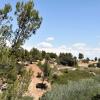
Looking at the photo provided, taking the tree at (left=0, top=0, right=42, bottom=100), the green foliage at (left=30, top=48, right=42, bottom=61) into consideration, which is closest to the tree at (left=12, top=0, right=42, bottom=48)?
the tree at (left=0, top=0, right=42, bottom=100)

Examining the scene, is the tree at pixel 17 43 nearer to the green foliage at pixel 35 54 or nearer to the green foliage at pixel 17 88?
the green foliage at pixel 17 88

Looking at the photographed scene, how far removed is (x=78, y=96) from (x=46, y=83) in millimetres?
29579

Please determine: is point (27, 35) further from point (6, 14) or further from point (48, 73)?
point (48, 73)

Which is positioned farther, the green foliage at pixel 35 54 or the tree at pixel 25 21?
the green foliage at pixel 35 54

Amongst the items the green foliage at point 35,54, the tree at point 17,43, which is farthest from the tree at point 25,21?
the green foliage at point 35,54

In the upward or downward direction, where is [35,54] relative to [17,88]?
upward

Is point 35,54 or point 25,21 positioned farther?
point 35,54

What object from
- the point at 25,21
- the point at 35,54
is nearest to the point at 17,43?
the point at 25,21

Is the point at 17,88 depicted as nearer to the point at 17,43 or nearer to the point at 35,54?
the point at 17,43

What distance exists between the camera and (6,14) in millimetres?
12711

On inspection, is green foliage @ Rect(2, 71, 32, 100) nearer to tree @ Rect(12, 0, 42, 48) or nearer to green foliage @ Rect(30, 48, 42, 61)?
tree @ Rect(12, 0, 42, 48)

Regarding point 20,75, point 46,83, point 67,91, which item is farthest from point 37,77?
point 20,75

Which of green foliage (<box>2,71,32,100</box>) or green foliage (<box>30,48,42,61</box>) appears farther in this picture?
green foliage (<box>30,48,42,61</box>)

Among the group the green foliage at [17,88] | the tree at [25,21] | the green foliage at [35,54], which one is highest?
the green foliage at [35,54]
